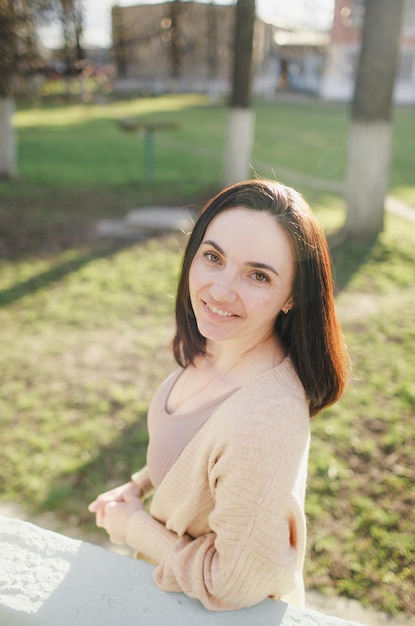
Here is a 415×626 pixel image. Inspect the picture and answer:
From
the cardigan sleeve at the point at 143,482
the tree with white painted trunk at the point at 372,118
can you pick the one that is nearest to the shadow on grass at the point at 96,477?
the cardigan sleeve at the point at 143,482

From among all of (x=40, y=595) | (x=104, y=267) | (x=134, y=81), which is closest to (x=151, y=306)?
(x=104, y=267)

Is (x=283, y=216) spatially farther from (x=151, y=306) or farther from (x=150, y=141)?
(x=150, y=141)

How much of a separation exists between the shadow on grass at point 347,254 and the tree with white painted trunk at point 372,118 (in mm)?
159

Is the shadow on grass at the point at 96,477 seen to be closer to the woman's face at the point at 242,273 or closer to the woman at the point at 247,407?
the woman at the point at 247,407

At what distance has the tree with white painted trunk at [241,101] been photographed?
27.3 ft

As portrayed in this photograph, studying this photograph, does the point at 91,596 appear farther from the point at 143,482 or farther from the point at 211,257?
the point at 211,257

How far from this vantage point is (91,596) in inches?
53.7

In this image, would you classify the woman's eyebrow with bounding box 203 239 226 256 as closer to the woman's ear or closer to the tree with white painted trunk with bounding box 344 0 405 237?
the woman's ear

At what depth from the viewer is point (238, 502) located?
115 cm

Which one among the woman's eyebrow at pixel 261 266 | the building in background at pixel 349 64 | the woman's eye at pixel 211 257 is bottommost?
the woman's eye at pixel 211 257

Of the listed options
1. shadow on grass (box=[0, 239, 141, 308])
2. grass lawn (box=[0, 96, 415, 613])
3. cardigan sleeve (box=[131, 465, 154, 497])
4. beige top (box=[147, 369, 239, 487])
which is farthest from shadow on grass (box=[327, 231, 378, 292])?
beige top (box=[147, 369, 239, 487])

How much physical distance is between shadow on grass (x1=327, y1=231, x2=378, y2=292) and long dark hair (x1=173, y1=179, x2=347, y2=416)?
4372 millimetres

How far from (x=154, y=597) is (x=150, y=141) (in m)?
10.7

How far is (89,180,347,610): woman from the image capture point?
1155 mm
